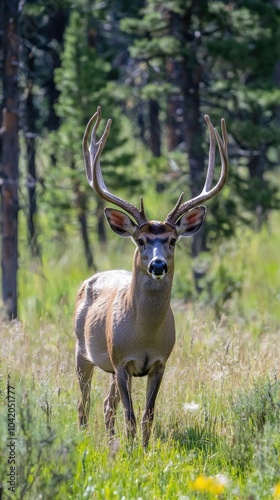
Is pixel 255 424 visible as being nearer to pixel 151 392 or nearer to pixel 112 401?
pixel 151 392

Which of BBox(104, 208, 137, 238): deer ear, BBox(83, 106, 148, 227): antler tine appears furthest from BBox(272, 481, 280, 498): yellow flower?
BBox(104, 208, 137, 238): deer ear

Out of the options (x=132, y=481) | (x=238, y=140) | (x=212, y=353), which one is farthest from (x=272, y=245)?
(x=132, y=481)

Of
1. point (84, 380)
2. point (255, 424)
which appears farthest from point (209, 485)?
point (84, 380)

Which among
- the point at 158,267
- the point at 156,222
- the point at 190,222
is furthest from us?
the point at 190,222

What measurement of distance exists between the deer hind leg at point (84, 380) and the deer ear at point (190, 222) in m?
1.37

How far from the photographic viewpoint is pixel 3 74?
12.7m

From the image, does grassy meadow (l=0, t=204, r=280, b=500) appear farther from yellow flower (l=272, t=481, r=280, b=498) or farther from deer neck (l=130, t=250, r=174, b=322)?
deer neck (l=130, t=250, r=174, b=322)

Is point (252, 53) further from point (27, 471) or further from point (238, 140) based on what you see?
point (27, 471)

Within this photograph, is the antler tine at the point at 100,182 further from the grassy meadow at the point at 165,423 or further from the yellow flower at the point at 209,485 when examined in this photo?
the yellow flower at the point at 209,485

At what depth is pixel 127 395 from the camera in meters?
7.81

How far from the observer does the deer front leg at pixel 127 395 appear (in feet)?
25.1

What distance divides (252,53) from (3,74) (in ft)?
12.8

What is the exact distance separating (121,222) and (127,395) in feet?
4.50

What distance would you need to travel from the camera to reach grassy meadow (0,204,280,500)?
5867 mm
